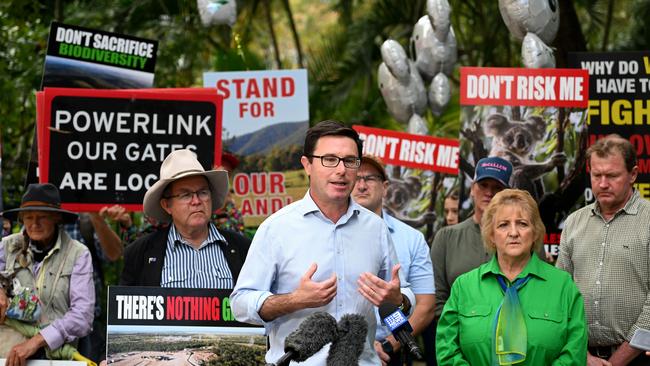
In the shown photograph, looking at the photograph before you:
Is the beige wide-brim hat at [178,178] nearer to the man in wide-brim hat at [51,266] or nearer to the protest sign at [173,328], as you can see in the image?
the protest sign at [173,328]

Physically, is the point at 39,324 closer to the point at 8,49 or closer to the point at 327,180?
the point at 327,180

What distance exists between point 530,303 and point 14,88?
9350 mm

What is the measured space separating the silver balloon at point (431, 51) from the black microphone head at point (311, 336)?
7694mm

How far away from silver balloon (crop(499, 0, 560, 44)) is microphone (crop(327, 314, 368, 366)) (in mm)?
6231

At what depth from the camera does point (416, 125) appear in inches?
470

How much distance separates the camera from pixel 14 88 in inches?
555

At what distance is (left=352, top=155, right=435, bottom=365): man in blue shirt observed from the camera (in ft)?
23.4

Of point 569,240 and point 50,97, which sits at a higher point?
point 50,97

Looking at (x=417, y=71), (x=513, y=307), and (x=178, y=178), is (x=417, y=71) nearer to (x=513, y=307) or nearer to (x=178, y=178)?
(x=178, y=178)

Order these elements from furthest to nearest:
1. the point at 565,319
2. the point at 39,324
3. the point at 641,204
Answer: the point at 39,324, the point at 641,204, the point at 565,319

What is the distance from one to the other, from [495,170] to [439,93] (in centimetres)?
403

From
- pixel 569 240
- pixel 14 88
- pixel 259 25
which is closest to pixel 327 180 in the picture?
pixel 569 240

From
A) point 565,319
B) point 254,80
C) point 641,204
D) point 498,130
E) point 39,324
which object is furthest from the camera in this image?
point 254,80

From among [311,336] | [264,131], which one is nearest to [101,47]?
[264,131]
